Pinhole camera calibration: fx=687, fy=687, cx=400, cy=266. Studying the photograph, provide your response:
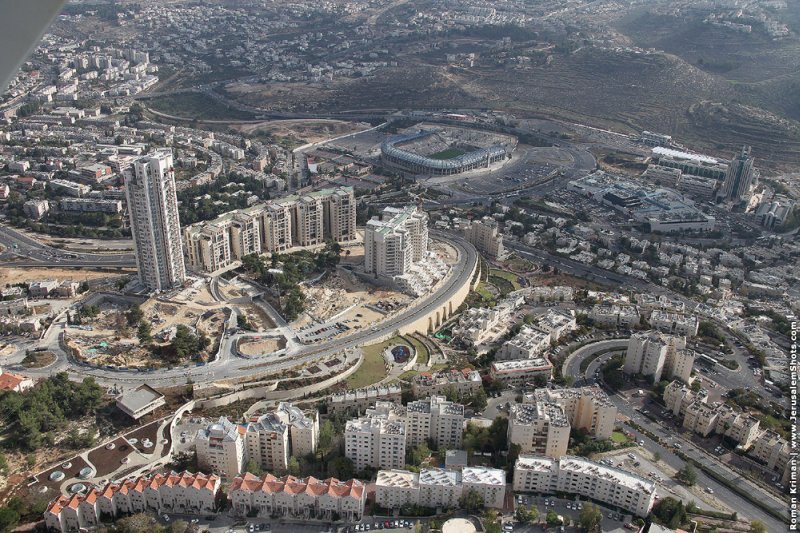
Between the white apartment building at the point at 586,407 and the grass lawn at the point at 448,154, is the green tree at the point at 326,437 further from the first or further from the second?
the grass lawn at the point at 448,154

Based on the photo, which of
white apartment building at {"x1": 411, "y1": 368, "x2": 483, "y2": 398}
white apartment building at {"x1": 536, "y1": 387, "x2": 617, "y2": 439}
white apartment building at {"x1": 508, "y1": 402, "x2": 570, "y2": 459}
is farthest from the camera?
white apartment building at {"x1": 411, "y1": 368, "x2": 483, "y2": 398}

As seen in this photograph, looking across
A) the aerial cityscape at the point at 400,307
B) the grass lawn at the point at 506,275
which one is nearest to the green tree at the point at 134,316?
the aerial cityscape at the point at 400,307

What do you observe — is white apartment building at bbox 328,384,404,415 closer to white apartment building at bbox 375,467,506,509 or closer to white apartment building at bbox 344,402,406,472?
white apartment building at bbox 344,402,406,472

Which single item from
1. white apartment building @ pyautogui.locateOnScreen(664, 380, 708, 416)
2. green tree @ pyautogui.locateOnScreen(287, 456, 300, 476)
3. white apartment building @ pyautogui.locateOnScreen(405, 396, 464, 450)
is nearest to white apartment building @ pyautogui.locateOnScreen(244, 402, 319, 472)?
green tree @ pyautogui.locateOnScreen(287, 456, 300, 476)

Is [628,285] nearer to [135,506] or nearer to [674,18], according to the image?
[135,506]

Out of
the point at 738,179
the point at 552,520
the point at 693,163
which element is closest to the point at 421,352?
the point at 552,520

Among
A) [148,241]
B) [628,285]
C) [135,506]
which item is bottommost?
[628,285]

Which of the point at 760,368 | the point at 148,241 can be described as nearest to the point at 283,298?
the point at 148,241
